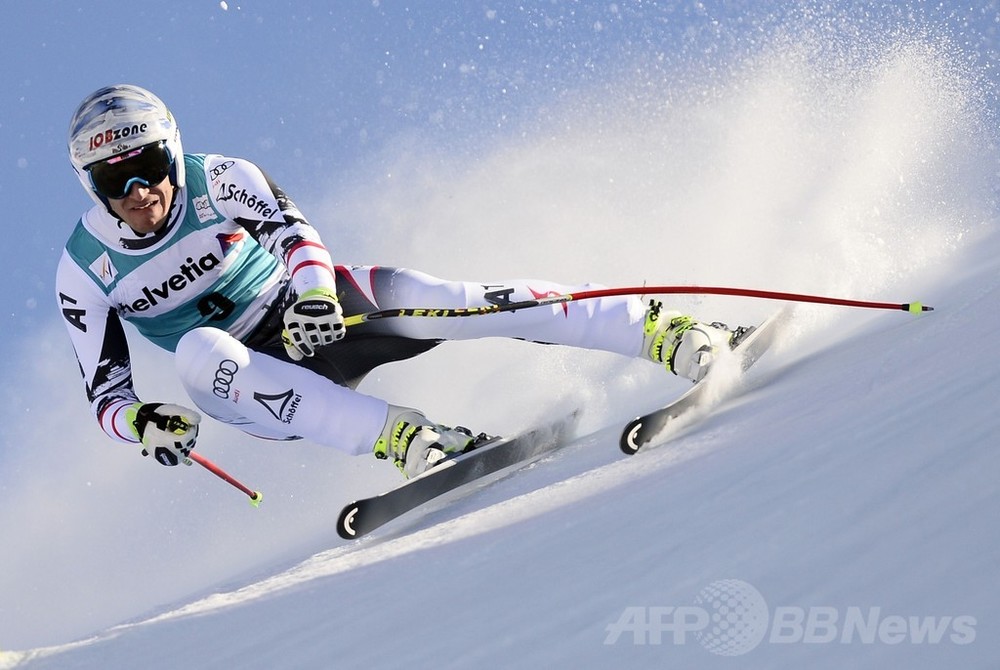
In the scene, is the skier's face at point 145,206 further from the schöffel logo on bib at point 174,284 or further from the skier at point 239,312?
the schöffel logo on bib at point 174,284

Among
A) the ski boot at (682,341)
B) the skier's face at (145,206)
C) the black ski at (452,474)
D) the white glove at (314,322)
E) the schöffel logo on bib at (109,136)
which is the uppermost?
the schöffel logo on bib at (109,136)

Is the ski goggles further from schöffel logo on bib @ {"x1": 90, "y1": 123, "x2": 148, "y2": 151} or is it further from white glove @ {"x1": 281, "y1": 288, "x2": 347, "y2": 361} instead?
A: white glove @ {"x1": 281, "y1": 288, "x2": 347, "y2": 361}

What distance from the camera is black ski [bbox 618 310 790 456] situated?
8.82 feet

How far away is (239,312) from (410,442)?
0.85 m

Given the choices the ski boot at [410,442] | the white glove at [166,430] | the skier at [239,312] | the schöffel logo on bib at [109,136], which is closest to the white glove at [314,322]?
the skier at [239,312]

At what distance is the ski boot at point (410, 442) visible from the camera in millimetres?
3195

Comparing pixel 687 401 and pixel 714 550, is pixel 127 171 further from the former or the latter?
pixel 714 550

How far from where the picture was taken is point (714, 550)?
4.99ft

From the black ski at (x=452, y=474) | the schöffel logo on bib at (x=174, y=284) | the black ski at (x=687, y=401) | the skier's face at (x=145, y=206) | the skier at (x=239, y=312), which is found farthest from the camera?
the schöffel logo on bib at (x=174, y=284)

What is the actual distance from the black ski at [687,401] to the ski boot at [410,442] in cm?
63

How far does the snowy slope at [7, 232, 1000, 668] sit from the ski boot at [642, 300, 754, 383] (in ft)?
0.84

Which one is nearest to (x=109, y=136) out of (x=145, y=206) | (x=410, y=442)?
(x=145, y=206)

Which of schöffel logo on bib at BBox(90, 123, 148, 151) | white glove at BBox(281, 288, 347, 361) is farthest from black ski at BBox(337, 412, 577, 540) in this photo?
schöffel logo on bib at BBox(90, 123, 148, 151)

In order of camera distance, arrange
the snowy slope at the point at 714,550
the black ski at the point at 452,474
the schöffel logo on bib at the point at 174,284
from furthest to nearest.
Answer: the schöffel logo on bib at the point at 174,284 → the black ski at the point at 452,474 → the snowy slope at the point at 714,550
